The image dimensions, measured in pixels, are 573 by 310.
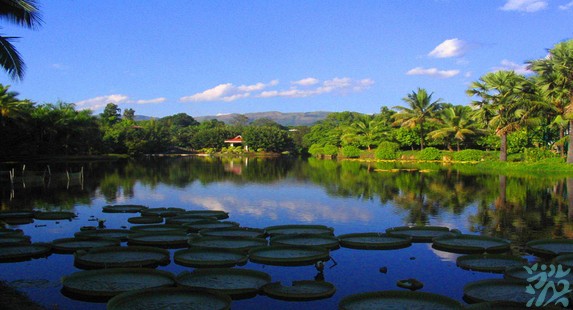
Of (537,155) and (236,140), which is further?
(236,140)

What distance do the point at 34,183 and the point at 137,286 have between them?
2155 centimetres

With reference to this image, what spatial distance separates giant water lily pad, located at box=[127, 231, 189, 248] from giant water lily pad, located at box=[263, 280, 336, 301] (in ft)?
13.1

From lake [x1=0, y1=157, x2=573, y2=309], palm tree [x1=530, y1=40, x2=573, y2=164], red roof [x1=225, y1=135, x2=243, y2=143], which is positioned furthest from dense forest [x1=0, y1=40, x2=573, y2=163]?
lake [x1=0, y1=157, x2=573, y2=309]

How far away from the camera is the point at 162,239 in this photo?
11.5 metres

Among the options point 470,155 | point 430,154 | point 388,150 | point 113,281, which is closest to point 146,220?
point 113,281

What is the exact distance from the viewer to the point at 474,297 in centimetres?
748

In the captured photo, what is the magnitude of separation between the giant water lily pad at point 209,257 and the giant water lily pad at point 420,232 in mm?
3981

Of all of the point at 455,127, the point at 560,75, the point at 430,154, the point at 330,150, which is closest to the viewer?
the point at 560,75

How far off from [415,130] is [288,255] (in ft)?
170

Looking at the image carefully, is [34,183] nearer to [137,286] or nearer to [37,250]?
[37,250]

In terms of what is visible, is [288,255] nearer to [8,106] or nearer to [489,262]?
[489,262]

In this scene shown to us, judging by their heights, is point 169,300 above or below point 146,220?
below

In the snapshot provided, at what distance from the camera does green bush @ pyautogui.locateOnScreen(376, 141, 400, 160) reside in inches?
2319

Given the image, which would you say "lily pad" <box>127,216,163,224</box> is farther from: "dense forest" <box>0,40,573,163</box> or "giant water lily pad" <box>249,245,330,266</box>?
"dense forest" <box>0,40,573,163</box>
